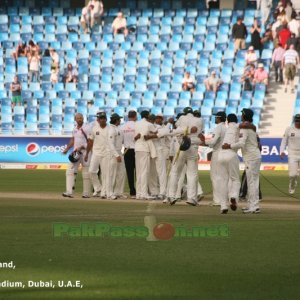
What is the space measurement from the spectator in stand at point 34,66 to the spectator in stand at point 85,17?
2.55m

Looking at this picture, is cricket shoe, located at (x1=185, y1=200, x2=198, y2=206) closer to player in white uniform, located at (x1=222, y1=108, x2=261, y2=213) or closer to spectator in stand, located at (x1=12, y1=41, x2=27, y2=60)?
player in white uniform, located at (x1=222, y1=108, x2=261, y2=213)

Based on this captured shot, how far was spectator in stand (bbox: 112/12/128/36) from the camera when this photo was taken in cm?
5309

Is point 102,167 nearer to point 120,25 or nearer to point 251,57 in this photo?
point 251,57

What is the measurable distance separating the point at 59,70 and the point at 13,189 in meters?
22.3

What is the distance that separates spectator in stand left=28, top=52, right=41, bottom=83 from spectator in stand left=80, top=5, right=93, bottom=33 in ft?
8.35

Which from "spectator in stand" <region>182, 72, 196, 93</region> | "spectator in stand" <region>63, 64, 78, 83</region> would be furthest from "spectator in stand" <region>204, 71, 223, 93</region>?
"spectator in stand" <region>63, 64, 78, 83</region>

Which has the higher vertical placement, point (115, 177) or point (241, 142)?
point (241, 142)

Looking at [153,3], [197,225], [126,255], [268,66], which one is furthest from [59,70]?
[126,255]

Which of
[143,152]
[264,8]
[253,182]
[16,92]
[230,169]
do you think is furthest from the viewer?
[264,8]

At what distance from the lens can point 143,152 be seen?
28672 mm

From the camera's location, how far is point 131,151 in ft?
98.6

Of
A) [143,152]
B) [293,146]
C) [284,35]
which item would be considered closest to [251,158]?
[143,152]

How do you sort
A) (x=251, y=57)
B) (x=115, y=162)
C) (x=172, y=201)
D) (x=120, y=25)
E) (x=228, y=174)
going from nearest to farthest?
(x=228, y=174)
(x=172, y=201)
(x=115, y=162)
(x=251, y=57)
(x=120, y=25)

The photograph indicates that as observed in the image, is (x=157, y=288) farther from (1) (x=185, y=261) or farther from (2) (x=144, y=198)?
(2) (x=144, y=198)
